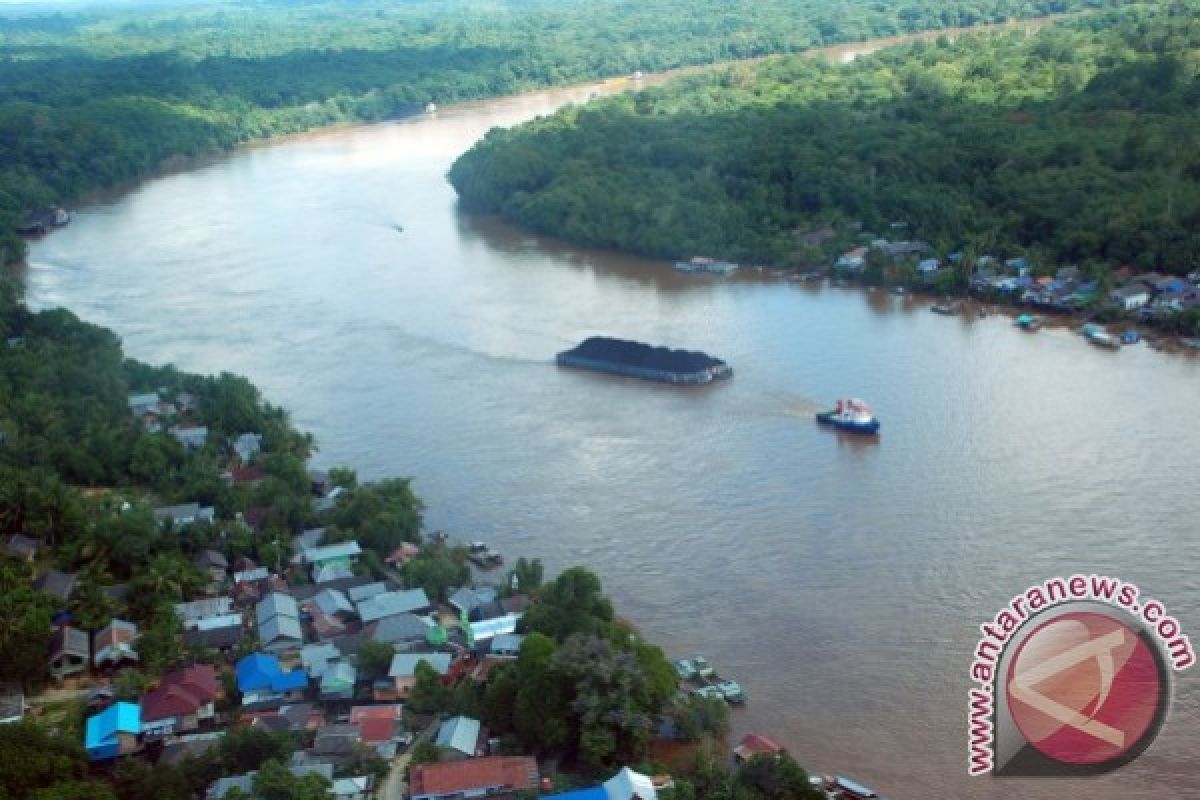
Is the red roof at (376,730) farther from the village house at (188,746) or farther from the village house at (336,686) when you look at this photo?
the village house at (188,746)

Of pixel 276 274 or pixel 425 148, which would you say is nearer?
pixel 276 274

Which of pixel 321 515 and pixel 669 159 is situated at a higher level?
pixel 669 159

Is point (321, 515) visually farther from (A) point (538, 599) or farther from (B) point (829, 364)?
(B) point (829, 364)

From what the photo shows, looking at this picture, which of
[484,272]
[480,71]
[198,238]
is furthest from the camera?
[480,71]

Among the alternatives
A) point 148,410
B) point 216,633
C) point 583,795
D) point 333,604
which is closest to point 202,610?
point 216,633

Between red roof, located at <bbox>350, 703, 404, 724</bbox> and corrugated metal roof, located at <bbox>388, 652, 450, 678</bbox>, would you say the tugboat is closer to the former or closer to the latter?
corrugated metal roof, located at <bbox>388, 652, 450, 678</bbox>

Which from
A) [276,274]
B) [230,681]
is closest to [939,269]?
[276,274]

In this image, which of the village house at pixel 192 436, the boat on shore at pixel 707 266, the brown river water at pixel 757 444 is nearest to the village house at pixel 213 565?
the brown river water at pixel 757 444
